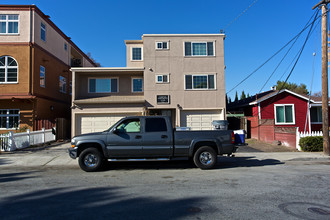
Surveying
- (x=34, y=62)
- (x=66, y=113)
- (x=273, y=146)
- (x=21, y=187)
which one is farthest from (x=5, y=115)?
(x=273, y=146)

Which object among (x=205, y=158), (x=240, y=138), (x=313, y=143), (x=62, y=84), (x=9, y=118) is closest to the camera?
(x=205, y=158)

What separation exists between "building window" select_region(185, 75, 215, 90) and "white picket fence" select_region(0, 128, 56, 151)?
422 inches

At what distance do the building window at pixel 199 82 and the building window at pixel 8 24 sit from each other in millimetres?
13640

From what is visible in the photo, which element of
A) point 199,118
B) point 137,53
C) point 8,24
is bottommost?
point 199,118

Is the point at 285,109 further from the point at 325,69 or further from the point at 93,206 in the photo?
the point at 93,206

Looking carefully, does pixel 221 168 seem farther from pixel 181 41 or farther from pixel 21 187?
pixel 181 41

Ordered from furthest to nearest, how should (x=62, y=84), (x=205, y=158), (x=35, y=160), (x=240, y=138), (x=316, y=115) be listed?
(x=62, y=84) < (x=316, y=115) < (x=35, y=160) < (x=240, y=138) < (x=205, y=158)

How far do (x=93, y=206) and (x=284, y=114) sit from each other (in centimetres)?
1789

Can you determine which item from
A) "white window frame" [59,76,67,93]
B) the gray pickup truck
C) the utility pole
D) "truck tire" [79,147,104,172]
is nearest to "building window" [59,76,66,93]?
"white window frame" [59,76,67,93]

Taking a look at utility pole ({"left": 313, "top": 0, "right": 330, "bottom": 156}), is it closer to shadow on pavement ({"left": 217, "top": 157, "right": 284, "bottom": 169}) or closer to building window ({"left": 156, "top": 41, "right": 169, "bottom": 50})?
shadow on pavement ({"left": 217, "top": 157, "right": 284, "bottom": 169})

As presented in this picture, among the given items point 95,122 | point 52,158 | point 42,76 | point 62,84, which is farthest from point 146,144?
point 62,84

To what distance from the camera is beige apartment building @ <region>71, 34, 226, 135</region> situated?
1769 cm

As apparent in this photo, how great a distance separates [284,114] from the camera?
61.5 ft

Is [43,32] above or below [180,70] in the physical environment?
above
